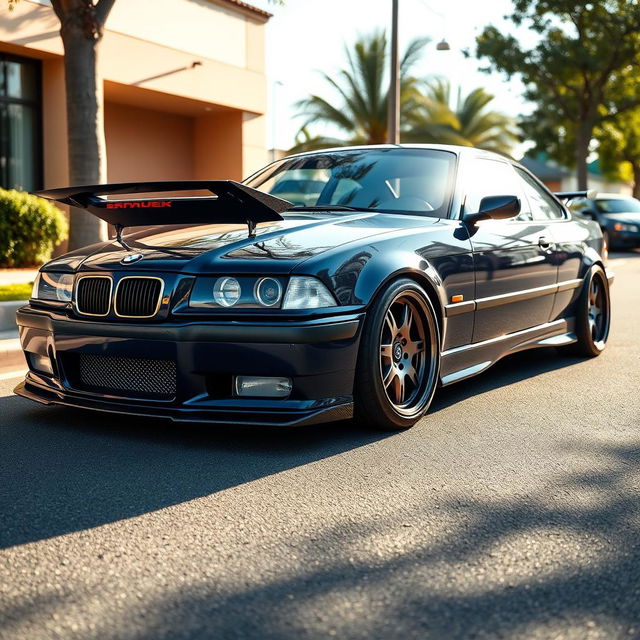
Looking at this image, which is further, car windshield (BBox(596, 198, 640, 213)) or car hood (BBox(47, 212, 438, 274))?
car windshield (BBox(596, 198, 640, 213))

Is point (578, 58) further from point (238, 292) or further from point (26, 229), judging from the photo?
point (238, 292)

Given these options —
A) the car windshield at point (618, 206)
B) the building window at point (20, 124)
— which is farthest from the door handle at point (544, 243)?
the car windshield at point (618, 206)

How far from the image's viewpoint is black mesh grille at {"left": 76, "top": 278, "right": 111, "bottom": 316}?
4.18 meters

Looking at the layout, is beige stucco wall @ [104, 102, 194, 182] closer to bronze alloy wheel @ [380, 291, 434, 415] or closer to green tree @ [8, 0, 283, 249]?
green tree @ [8, 0, 283, 249]

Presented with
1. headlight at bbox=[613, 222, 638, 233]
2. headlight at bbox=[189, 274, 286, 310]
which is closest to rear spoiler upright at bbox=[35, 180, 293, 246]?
headlight at bbox=[189, 274, 286, 310]

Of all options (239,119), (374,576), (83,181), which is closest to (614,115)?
(239,119)

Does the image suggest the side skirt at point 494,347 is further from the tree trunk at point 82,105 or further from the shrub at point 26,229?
the shrub at point 26,229

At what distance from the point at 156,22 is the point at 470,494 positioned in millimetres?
15735

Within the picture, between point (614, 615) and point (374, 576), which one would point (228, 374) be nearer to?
point (374, 576)

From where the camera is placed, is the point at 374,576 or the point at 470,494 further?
the point at 470,494

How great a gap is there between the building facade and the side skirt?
36.4ft

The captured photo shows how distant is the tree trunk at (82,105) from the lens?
973 cm

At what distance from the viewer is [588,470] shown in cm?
379

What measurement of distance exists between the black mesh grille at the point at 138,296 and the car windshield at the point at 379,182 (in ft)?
4.75
